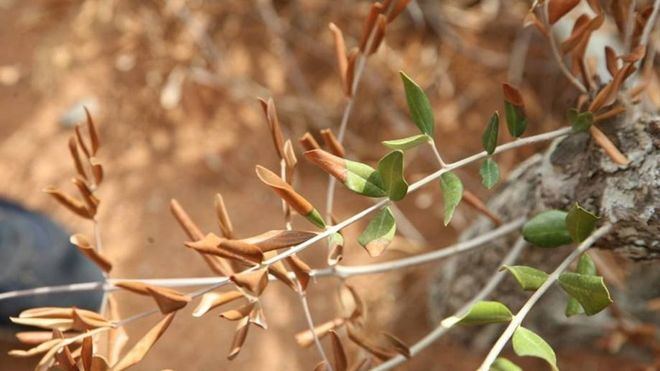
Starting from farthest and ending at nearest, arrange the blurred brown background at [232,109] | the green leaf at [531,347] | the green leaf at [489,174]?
the blurred brown background at [232,109] < the green leaf at [489,174] < the green leaf at [531,347]

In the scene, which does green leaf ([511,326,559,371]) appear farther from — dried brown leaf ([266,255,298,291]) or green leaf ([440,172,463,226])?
dried brown leaf ([266,255,298,291])

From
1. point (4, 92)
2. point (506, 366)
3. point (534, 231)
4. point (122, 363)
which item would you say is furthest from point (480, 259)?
point (4, 92)

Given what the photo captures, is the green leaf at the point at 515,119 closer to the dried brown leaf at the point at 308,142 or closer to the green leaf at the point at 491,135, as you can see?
the green leaf at the point at 491,135

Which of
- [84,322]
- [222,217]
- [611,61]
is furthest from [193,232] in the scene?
[611,61]

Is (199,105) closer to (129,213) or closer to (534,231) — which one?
(129,213)

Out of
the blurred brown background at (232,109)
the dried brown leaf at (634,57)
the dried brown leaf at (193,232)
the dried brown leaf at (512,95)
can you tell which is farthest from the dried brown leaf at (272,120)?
the blurred brown background at (232,109)

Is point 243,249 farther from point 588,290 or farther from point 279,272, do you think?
point 588,290
